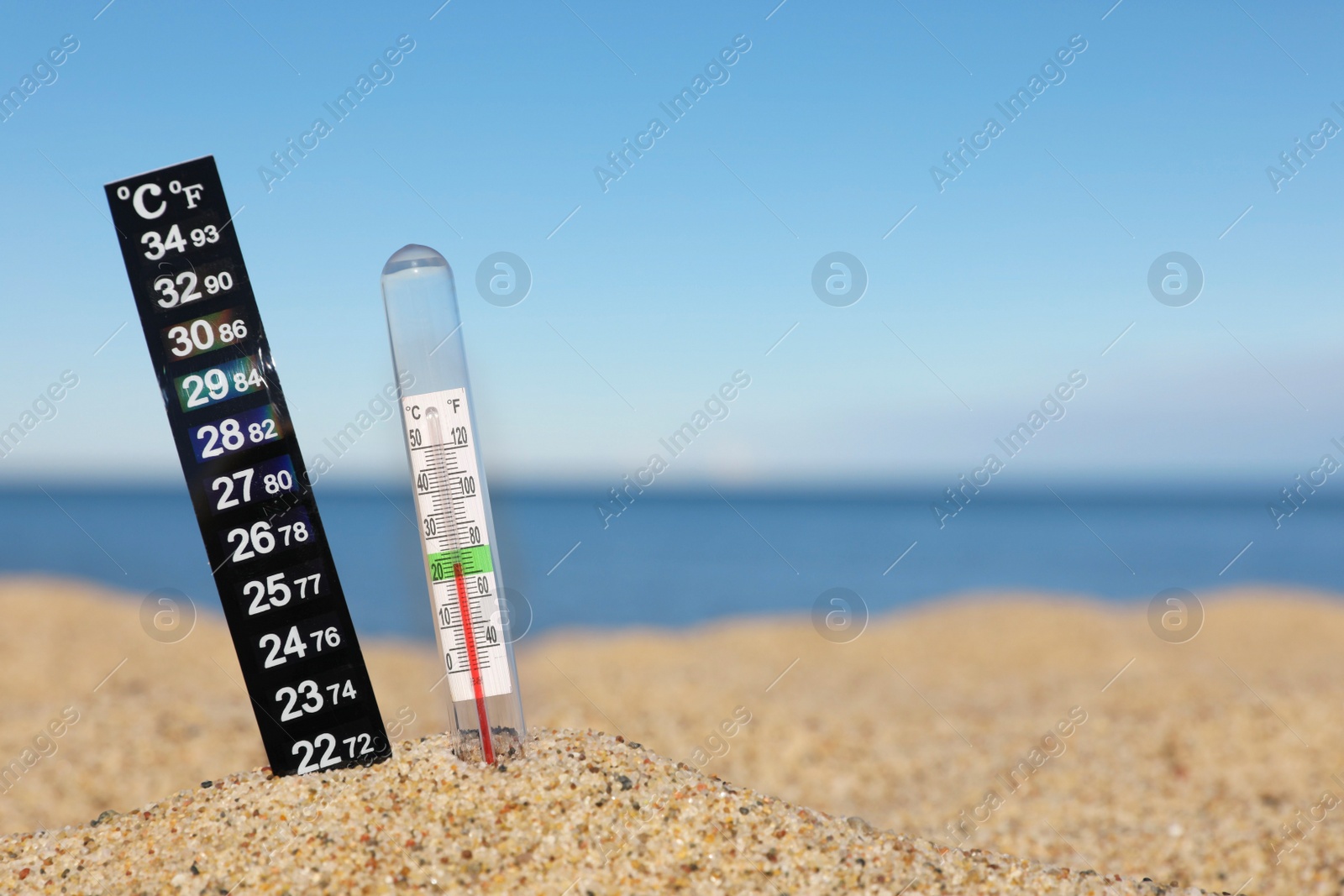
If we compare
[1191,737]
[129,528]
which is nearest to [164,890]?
[1191,737]

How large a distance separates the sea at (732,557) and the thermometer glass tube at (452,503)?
13 cm

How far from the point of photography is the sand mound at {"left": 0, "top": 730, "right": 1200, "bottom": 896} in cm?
324

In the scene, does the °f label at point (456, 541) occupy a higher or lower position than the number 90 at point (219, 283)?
lower

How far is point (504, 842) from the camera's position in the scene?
3.36 metres

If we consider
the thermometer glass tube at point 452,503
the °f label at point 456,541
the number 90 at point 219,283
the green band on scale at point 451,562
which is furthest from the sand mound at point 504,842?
the number 90 at point 219,283

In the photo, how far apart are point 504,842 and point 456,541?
49.7 inches

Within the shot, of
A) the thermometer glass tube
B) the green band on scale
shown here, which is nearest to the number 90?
the thermometer glass tube

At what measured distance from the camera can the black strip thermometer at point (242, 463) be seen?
12.7 ft

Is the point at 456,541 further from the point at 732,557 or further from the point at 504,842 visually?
the point at 732,557

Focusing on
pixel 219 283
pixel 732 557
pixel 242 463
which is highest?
pixel 219 283

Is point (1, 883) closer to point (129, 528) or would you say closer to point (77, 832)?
point (77, 832)

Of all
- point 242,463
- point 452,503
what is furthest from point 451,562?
point 242,463

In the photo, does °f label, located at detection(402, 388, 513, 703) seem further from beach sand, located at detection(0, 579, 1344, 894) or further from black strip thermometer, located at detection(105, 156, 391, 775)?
black strip thermometer, located at detection(105, 156, 391, 775)

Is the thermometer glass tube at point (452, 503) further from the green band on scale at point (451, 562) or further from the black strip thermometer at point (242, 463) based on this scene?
the black strip thermometer at point (242, 463)
